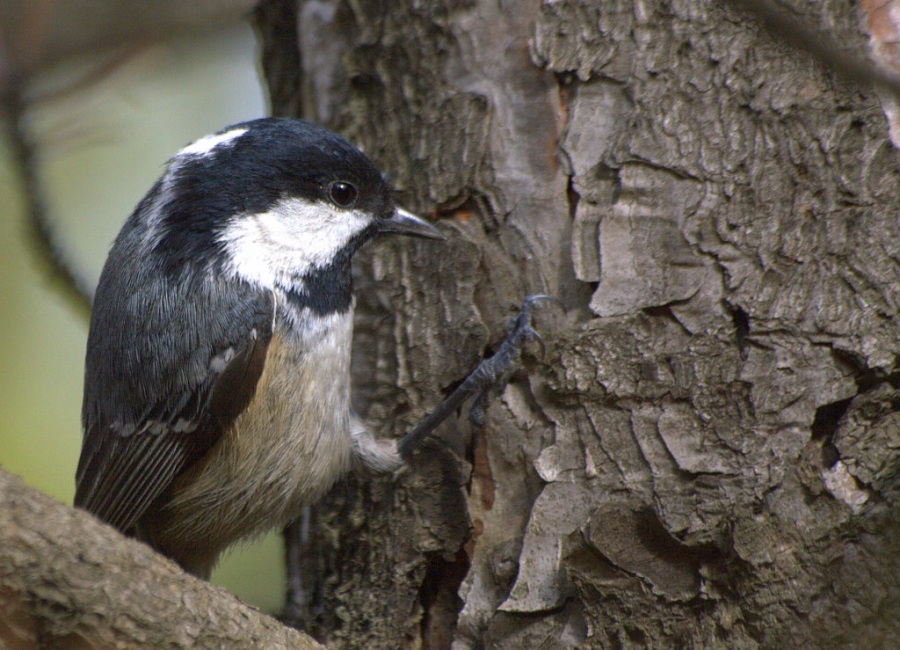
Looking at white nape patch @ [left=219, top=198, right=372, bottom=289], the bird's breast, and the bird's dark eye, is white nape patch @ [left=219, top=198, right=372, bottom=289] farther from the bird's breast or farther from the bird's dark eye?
the bird's breast

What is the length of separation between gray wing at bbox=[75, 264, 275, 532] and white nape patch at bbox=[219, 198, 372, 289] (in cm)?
6

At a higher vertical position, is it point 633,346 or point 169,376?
point 633,346

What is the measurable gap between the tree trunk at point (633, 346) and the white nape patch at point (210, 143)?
43 centimetres

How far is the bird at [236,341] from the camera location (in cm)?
214

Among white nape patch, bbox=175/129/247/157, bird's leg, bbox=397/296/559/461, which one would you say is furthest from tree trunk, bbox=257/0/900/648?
white nape patch, bbox=175/129/247/157

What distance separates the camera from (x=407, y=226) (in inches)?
86.4

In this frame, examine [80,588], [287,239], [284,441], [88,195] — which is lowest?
[88,195]

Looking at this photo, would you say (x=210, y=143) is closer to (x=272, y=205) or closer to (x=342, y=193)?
(x=272, y=205)

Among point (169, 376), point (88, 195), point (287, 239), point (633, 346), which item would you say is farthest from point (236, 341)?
point (88, 195)

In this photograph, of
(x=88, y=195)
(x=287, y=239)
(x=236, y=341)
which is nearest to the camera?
(x=236, y=341)

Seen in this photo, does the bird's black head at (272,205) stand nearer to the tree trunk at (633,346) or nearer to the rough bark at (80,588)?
the tree trunk at (633,346)

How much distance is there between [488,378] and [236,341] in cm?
59

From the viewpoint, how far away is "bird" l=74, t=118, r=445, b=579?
84.1 inches

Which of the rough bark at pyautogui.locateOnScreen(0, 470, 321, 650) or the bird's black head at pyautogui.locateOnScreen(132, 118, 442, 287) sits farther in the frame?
the bird's black head at pyautogui.locateOnScreen(132, 118, 442, 287)
